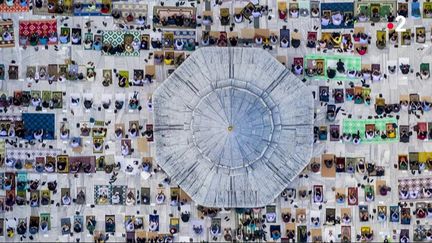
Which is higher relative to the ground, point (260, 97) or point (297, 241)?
point (260, 97)

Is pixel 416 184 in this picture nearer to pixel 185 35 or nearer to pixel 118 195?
pixel 185 35

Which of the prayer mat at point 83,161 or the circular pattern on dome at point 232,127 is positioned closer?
the circular pattern on dome at point 232,127

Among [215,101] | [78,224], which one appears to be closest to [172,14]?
[215,101]

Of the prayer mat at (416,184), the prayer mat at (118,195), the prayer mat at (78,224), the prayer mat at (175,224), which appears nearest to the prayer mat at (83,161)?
the prayer mat at (118,195)

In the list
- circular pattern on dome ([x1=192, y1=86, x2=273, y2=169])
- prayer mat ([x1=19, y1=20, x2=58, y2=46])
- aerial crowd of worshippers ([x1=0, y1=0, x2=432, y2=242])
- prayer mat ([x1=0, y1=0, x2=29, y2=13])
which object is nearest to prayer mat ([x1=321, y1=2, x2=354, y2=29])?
aerial crowd of worshippers ([x1=0, y1=0, x2=432, y2=242])

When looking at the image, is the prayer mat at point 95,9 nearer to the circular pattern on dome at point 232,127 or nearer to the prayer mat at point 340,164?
the circular pattern on dome at point 232,127

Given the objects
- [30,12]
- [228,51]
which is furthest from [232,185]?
[30,12]

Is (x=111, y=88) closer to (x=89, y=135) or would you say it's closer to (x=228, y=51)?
(x=89, y=135)
